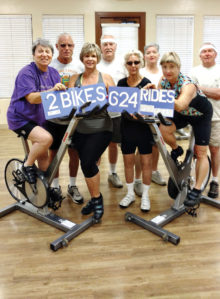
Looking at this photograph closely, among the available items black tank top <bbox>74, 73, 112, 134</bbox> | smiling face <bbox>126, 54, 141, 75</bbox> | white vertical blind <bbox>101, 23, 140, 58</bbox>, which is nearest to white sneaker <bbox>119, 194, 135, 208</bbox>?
black tank top <bbox>74, 73, 112, 134</bbox>

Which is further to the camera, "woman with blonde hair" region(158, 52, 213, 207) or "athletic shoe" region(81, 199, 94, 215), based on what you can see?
"athletic shoe" region(81, 199, 94, 215)

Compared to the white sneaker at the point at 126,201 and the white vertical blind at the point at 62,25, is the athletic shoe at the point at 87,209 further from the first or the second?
the white vertical blind at the point at 62,25

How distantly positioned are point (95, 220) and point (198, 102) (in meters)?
1.29

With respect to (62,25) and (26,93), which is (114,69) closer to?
(26,93)

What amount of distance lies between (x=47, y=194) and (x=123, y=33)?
5.01 metres

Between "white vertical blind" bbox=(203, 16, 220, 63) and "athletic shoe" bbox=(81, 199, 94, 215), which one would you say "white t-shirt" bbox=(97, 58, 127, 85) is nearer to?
"athletic shoe" bbox=(81, 199, 94, 215)

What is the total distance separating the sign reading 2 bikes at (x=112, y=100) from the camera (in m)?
2.11

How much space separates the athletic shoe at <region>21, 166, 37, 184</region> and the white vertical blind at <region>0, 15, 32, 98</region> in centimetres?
468

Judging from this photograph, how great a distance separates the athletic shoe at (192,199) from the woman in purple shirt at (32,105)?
1.24 meters

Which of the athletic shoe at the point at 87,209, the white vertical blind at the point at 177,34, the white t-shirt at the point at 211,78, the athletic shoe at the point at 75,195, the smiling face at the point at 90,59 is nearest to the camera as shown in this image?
the smiling face at the point at 90,59

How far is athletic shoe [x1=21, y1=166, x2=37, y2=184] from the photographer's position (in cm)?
235

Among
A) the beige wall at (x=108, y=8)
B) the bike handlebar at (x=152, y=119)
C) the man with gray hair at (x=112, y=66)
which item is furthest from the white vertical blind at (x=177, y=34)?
the bike handlebar at (x=152, y=119)

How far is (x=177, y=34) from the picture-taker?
6.47 meters

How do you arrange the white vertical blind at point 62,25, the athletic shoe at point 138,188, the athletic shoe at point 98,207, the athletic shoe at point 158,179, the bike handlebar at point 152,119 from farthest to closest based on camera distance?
the white vertical blind at point 62,25, the athletic shoe at point 158,179, the athletic shoe at point 138,188, the athletic shoe at point 98,207, the bike handlebar at point 152,119
